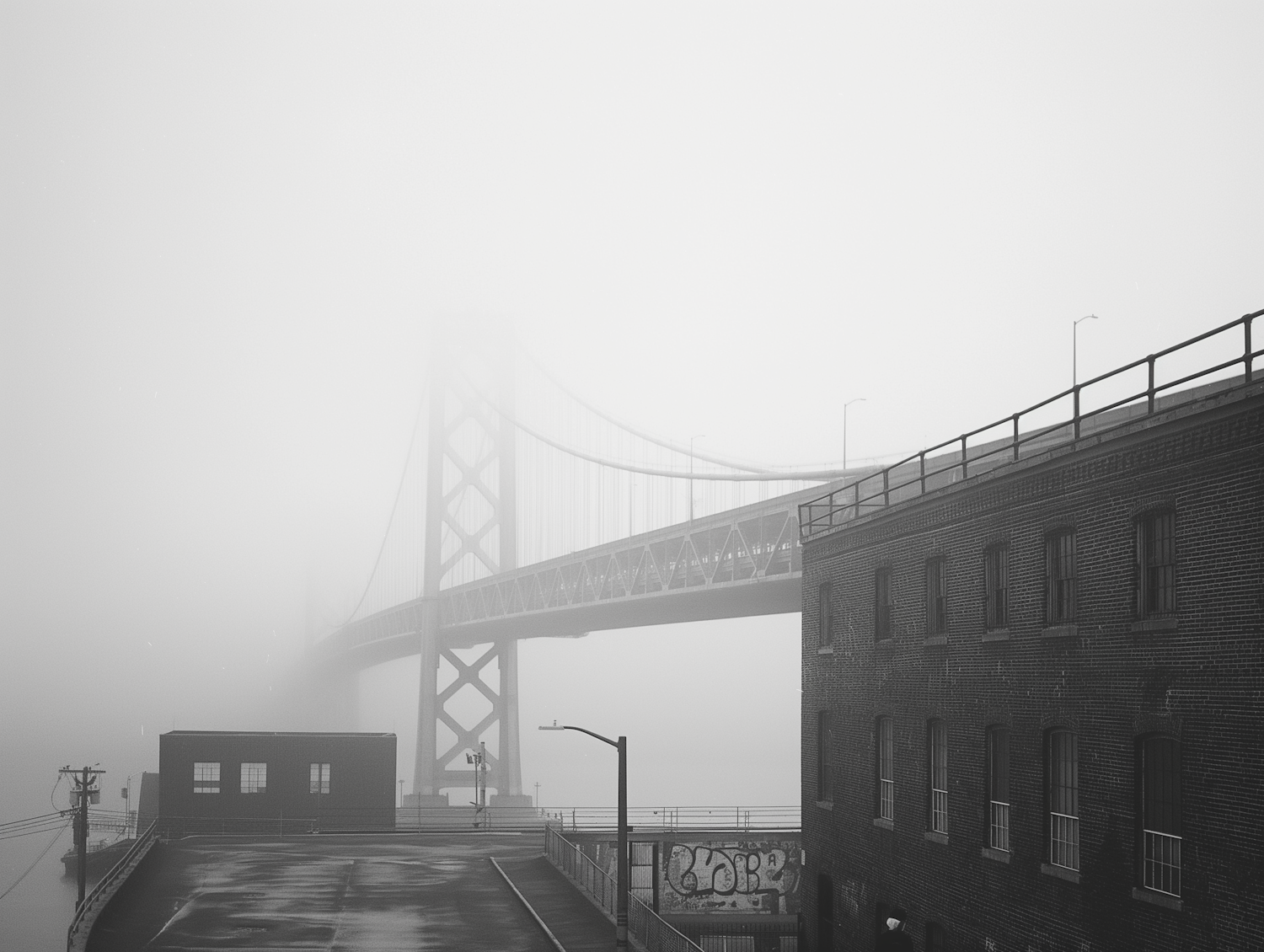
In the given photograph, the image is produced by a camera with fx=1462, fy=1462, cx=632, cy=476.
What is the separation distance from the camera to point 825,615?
1336 inches

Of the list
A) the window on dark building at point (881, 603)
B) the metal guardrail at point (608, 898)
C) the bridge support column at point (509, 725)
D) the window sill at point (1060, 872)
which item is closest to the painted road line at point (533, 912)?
the metal guardrail at point (608, 898)

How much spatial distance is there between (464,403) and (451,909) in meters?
74.2

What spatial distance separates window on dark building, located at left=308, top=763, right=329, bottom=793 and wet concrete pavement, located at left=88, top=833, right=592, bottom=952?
7522 millimetres

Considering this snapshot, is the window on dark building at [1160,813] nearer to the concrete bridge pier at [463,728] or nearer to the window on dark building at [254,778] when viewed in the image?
the window on dark building at [254,778]

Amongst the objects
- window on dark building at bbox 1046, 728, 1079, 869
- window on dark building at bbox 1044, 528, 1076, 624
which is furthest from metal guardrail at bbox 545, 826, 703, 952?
window on dark building at bbox 1044, 528, 1076, 624

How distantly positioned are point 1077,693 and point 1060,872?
9.36 ft

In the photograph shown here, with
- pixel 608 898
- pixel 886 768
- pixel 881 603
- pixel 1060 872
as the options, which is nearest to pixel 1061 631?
pixel 1060 872

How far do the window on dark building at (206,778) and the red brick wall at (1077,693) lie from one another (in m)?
28.5

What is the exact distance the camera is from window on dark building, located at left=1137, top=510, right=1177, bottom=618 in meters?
19.7

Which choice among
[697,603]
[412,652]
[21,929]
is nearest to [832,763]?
[697,603]

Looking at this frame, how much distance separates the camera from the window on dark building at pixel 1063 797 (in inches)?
866

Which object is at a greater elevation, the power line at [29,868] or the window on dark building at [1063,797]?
the window on dark building at [1063,797]

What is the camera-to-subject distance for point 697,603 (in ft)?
207

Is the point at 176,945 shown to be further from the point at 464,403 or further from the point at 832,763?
the point at 464,403
